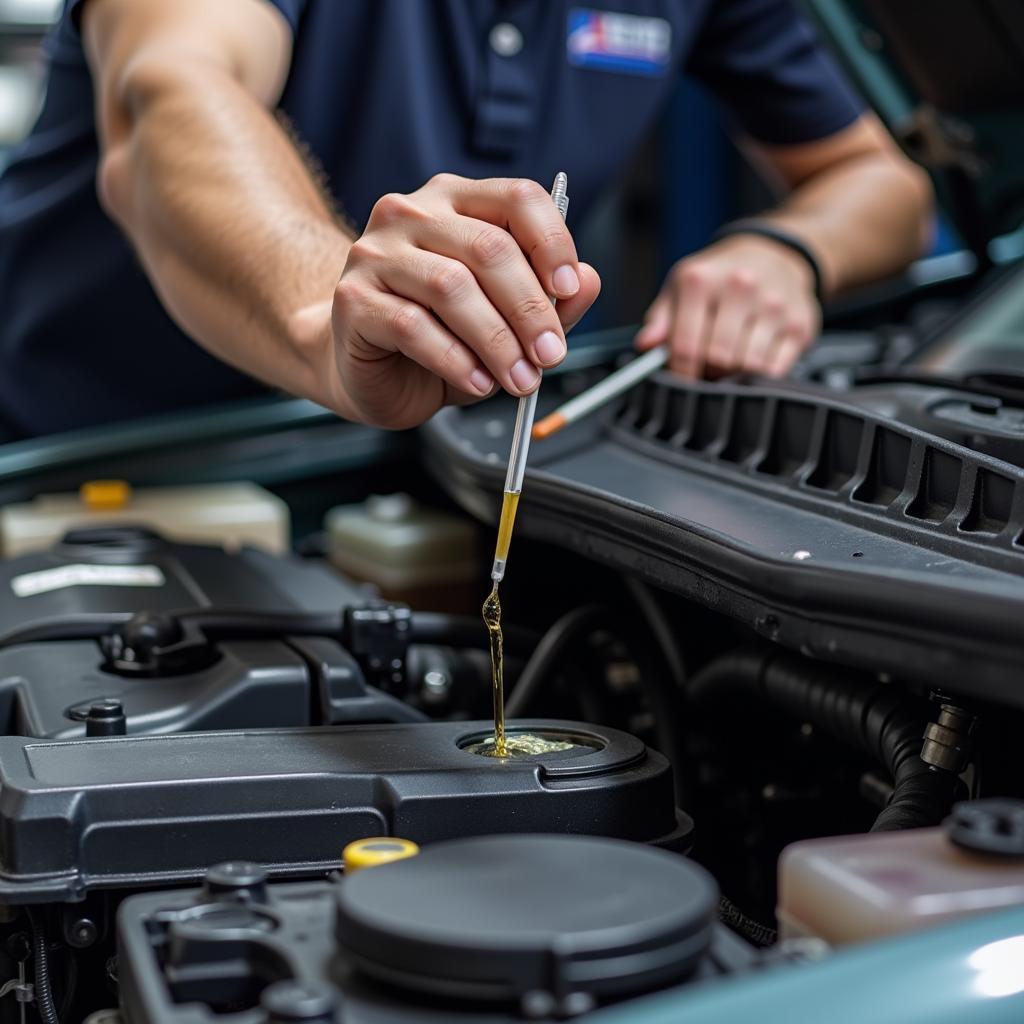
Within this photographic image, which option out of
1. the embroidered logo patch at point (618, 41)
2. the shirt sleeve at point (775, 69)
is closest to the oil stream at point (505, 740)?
the embroidered logo patch at point (618, 41)

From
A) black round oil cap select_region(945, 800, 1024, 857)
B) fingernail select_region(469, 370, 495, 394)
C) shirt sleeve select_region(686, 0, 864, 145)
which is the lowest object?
black round oil cap select_region(945, 800, 1024, 857)

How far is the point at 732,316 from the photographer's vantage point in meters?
1.34

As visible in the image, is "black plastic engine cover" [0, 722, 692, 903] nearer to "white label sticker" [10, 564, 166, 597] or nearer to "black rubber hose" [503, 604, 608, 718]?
"black rubber hose" [503, 604, 608, 718]

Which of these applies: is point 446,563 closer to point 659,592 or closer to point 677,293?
point 677,293

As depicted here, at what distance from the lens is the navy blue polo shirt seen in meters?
1.64

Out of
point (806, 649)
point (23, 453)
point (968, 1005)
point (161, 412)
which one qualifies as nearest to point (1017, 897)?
point (968, 1005)

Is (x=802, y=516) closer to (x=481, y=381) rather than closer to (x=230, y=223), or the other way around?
(x=481, y=381)

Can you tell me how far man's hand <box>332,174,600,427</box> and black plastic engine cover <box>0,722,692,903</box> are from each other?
0.21 metres

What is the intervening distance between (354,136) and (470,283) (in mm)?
992

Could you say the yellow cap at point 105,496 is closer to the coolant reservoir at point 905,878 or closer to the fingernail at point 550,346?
the fingernail at point 550,346

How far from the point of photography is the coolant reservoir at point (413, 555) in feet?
4.67

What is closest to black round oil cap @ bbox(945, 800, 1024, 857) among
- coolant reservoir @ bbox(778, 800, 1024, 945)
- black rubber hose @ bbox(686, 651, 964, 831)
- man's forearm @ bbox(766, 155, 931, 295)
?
coolant reservoir @ bbox(778, 800, 1024, 945)

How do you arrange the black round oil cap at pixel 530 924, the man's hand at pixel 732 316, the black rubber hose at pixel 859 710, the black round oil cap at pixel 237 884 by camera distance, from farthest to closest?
the man's hand at pixel 732 316 → the black rubber hose at pixel 859 710 → the black round oil cap at pixel 237 884 → the black round oil cap at pixel 530 924

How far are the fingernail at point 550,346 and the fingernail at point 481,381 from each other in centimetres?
5
